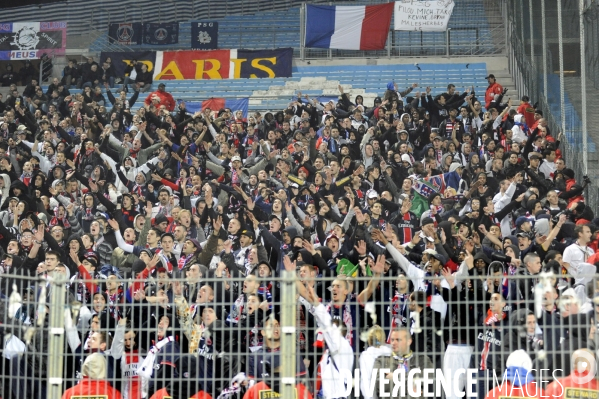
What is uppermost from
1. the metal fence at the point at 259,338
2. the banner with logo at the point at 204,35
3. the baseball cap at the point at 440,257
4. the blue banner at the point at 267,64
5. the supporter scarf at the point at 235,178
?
the banner with logo at the point at 204,35

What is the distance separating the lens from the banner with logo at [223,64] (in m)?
29.4

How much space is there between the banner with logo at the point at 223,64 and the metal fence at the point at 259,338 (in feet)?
69.5

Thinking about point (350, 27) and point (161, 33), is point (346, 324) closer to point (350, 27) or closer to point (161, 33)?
point (350, 27)

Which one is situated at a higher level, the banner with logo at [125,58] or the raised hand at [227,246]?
the banner with logo at [125,58]

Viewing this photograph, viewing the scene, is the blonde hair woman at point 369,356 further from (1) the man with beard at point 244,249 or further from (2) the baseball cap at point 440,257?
(1) the man with beard at point 244,249

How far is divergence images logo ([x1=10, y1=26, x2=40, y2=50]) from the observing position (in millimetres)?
30062

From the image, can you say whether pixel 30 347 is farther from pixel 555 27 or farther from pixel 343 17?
pixel 343 17

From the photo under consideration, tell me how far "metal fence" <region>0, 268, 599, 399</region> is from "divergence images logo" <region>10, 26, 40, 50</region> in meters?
22.6

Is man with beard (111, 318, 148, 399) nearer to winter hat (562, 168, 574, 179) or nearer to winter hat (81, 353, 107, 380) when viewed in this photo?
winter hat (81, 353, 107, 380)

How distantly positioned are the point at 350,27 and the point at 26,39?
8.59 metres

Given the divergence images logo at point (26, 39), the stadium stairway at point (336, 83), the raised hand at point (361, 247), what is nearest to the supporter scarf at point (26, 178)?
the raised hand at point (361, 247)

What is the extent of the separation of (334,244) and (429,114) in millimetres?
8764

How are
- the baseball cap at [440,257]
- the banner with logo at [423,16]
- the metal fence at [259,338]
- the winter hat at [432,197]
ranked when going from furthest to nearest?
1. the banner with logo at [423,16]
2. the winter hat at [432,197]
3. the baseball cap at [440,257]
4. the metal fence at [259,338]

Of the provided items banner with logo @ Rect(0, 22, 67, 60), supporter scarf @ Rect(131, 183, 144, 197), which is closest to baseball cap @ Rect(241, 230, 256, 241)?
supporter scarf @ Rect(131, 183, 144, 197)
